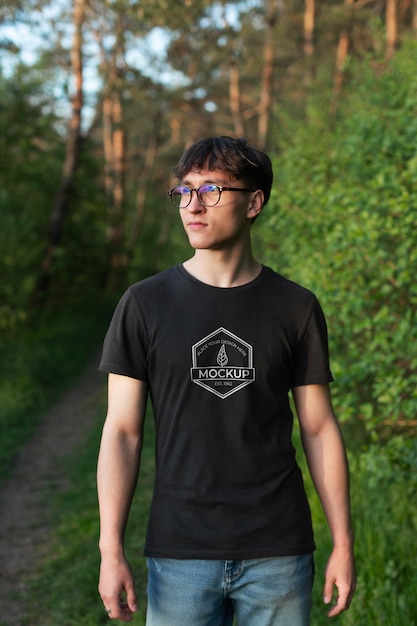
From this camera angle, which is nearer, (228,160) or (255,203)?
(228,160)

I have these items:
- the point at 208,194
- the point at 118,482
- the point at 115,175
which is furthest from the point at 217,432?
the point at 115,175

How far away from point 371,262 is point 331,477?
276 cm

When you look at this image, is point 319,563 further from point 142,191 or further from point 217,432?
point 142,191

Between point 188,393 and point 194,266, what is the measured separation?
387mm

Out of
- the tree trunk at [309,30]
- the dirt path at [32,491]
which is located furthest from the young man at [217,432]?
the tree trunk at [309,30]

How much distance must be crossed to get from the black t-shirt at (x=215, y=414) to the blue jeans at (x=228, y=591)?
0.13ft

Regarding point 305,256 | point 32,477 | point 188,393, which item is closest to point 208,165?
point 188,393

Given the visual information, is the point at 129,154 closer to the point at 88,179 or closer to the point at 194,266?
the point at 88,179

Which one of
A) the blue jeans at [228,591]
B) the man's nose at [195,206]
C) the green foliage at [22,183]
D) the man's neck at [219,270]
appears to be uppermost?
the green foliage at [22,183]

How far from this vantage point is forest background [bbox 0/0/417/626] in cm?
461

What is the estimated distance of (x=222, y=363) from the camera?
2.16 meters

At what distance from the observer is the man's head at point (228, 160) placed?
2.23m

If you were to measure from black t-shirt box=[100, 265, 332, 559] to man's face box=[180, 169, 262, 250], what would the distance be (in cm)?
13

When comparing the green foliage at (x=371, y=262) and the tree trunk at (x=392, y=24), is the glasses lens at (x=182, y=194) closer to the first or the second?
the green foliage at (x=371, y=262)
